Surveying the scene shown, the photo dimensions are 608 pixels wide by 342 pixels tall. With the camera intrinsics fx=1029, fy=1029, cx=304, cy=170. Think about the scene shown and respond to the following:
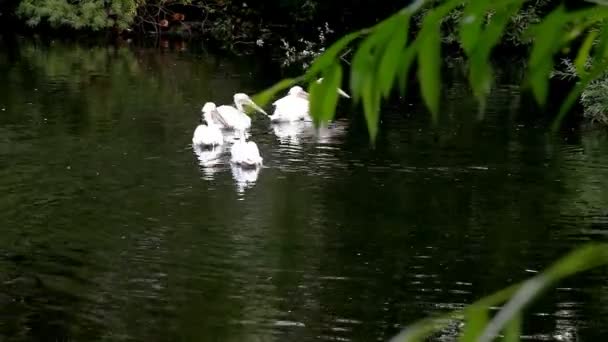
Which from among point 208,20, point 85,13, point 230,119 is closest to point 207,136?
point 230,119

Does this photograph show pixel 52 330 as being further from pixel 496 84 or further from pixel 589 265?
pixel 496 84

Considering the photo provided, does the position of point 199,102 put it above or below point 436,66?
below

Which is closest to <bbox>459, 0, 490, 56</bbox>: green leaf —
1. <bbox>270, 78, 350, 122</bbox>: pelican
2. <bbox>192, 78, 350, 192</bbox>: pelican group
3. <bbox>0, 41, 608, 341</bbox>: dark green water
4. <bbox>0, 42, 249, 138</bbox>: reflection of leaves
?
<bbox>0, 41, 608, 341</bbox>: dark green water

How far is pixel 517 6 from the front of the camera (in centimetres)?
110

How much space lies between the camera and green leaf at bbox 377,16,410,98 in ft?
3.50

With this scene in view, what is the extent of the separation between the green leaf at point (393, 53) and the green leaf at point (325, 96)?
80mm

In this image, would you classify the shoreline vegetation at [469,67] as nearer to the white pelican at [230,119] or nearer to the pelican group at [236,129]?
the pelican group at [236,129]

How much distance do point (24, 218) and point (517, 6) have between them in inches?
359

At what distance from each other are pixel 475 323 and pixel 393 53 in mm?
291

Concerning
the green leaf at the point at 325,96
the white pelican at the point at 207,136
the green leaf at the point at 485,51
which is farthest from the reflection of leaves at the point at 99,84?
the green leaf at the point at 485,51

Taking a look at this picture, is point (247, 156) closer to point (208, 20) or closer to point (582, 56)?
point (582, 56)

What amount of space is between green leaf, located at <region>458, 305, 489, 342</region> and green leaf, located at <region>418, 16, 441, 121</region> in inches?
8.1

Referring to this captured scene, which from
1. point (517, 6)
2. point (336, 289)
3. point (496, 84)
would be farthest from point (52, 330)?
point (496, 84)

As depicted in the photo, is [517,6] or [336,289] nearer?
[517,6]
